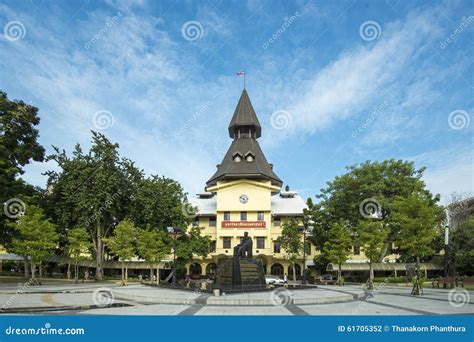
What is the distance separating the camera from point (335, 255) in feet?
115

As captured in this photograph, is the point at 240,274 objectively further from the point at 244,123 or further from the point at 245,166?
the point at 244,123

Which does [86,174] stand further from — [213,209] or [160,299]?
[160,299]

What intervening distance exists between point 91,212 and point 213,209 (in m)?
18.0

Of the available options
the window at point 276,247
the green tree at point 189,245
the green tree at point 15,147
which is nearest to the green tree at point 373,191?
the window at point 276,247

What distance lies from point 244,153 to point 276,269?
53.3 ft

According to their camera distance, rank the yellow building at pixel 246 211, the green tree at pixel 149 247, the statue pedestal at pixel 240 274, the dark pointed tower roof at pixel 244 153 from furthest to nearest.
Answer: the dark pointed tower roof at pixel 244 153
the yellow building at pixel 246 211
the green tree at pixel 149 247
the statue pedestal at pixel 240 274

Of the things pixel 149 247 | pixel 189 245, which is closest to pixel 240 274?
pixel 149 247

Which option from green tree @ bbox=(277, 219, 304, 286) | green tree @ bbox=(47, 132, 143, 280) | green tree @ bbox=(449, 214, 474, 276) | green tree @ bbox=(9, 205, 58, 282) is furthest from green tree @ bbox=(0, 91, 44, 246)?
green tree @ bbox=(449, 214, 474, 276)

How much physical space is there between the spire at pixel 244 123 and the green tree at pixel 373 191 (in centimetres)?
1703

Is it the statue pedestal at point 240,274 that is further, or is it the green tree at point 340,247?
the green tree at point 340,247

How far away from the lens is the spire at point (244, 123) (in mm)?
55281

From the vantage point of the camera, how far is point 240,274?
63.4 feet

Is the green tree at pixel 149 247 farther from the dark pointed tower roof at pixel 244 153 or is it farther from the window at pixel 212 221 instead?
the dark pointed tower roof at pixel 244 153

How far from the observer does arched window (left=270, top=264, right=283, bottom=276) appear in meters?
50.7
